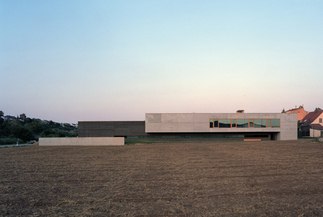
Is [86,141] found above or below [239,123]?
below

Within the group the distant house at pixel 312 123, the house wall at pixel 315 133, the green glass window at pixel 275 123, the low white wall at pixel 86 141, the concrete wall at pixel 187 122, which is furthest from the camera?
the distant house at pixel 312 123

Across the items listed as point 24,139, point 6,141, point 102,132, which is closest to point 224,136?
point 102,132

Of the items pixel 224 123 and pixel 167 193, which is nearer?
pixel 167 193

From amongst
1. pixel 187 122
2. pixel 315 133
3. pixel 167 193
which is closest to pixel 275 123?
pixel 187 122

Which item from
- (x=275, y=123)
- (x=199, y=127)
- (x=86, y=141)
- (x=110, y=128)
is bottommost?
(x=86, y=141)

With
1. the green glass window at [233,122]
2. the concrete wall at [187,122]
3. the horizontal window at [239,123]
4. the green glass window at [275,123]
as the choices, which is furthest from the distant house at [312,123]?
the green glass window at [233,122]

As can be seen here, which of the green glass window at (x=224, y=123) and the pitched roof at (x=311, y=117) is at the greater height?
the pitched roof at (x=311, y=117)

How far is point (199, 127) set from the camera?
3419 cm

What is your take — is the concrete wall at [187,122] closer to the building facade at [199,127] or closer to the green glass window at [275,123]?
the building facade at [199,127]

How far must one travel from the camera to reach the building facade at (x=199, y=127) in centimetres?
3416

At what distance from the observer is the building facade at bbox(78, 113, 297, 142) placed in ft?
112

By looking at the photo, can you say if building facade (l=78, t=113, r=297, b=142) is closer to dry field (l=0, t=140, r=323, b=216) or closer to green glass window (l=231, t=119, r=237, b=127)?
green glass window (l=231, t=119, r=237, b=127)

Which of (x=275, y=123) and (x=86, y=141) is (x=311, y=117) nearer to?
(x=275, y=123)

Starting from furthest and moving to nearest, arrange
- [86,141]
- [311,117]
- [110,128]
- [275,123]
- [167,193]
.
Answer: [311,117]
[110,128]
[275,123]
[86,141]
[167,193]
